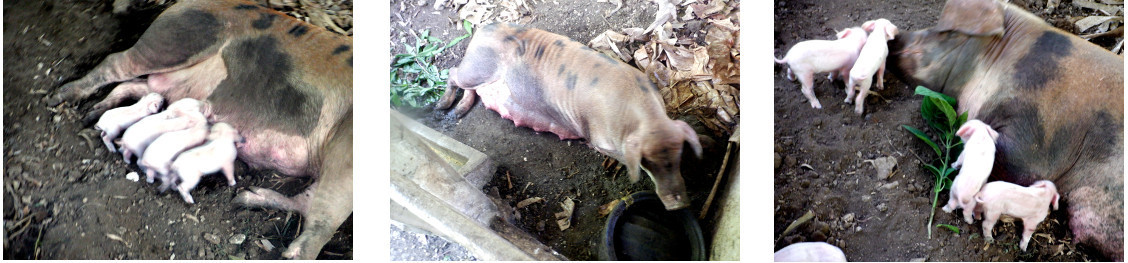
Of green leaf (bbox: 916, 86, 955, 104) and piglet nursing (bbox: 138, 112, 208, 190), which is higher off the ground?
green leaf (bbox: 916, 86, 955, 104)

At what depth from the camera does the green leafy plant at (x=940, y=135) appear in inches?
75.3

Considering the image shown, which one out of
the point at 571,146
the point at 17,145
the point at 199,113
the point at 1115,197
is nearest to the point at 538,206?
the point at 571,146

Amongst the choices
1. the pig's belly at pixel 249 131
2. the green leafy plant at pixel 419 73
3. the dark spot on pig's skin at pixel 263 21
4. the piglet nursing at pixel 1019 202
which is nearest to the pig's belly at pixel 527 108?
the green leafy plant at pixel 419 73

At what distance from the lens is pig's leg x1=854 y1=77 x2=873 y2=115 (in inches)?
76.5

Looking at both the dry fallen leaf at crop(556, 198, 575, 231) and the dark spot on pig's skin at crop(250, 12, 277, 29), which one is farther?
the dark spot on pig's skin at crop(250, 12, 277, 29)

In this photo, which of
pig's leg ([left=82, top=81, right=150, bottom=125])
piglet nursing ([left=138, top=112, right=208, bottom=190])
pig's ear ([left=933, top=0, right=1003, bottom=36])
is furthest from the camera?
pig's ear ([left=933, top=0, right=1003, bottom=36])

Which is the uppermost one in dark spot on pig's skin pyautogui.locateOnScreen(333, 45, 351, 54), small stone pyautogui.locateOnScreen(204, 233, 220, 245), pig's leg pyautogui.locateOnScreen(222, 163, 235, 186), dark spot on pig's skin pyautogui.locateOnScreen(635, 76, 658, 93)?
dark spot on pig's skin pyautogui.locateOnScreen(635, 76, 658, 93)

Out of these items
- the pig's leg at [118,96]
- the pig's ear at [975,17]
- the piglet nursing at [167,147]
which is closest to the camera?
the piglet nursing at [167,147]

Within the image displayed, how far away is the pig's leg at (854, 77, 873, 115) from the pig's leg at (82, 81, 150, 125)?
6.54 feet

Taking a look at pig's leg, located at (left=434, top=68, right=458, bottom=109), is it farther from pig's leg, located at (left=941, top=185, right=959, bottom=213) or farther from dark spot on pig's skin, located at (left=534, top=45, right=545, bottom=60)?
pig's leg, located at (left=941, top=185, right=959, bottom=213)

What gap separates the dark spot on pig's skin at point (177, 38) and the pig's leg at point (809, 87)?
1.70 m

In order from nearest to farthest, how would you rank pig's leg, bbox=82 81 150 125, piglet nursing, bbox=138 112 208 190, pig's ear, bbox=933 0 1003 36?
piglet nursing, bbox=138 112 208 190 < pig's leg, bbox=82 81 150 125 < pig's ear, bbox=933 0 1003 36

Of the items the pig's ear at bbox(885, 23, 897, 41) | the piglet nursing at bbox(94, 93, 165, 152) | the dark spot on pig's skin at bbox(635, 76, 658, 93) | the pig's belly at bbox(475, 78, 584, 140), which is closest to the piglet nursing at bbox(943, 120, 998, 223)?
the pig's ear at bbox(885, 23, 897, 41)

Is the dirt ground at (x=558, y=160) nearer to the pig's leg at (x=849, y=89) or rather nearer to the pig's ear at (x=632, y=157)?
the pig's ear at (x=632, y=157)
